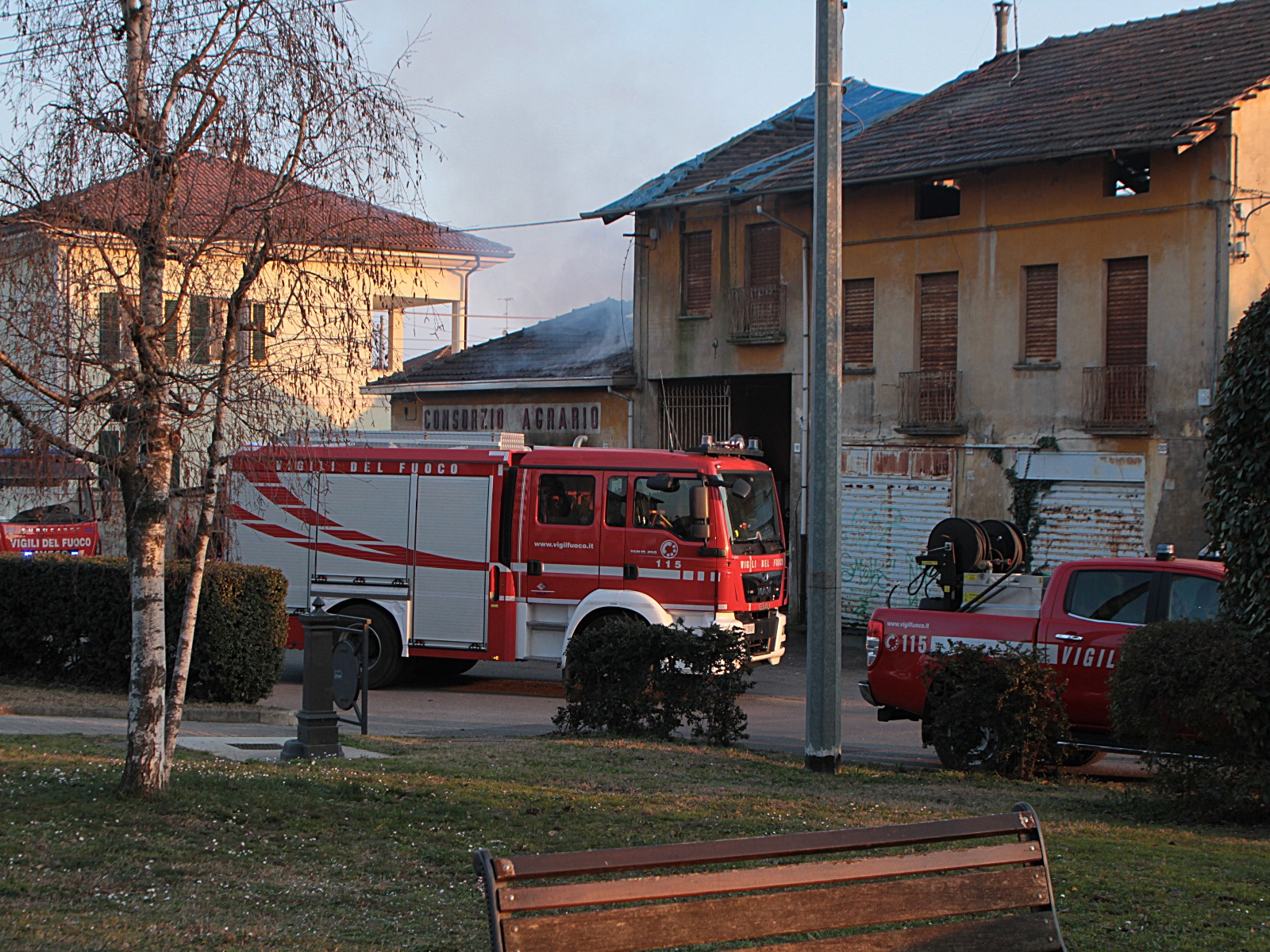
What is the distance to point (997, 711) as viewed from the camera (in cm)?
991

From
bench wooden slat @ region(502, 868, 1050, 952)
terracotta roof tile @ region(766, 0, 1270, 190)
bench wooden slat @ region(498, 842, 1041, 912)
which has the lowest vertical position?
bench wooden slat @ region(502, 868, 1050, 952)

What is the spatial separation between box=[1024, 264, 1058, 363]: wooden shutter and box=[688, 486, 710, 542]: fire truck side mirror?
9.11 meters

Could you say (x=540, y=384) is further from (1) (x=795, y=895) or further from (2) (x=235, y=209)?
(1) (x=795, y=895)

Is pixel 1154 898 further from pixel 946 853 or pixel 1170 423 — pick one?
pixel 1170 423

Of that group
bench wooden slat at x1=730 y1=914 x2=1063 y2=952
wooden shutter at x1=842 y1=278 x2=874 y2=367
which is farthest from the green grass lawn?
wooden shutter at x1=842 y1=278 x2=874 y2=367

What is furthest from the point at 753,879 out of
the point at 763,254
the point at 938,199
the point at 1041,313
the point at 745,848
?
the point at 763,254

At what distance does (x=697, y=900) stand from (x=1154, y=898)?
3.26m

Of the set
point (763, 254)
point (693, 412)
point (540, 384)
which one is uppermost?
point (763, 254)

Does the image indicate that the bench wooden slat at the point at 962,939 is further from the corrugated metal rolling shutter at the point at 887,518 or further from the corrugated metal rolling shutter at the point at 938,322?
the corrugated metal rolling shutter at the point at 938,322

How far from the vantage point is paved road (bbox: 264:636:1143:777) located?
484 inches

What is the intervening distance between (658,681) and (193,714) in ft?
15.3

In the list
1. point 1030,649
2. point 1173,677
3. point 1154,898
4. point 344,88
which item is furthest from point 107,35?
point 1030,649

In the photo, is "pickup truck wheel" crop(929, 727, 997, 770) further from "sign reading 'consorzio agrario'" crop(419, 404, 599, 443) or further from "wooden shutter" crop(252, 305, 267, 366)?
"sign reading 'consorzio agrario'" crop(419, 404, 599, 443)

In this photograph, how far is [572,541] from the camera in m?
15.1
